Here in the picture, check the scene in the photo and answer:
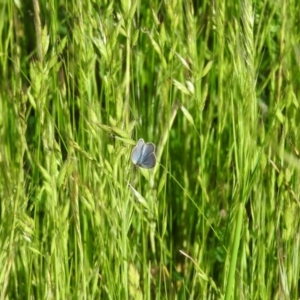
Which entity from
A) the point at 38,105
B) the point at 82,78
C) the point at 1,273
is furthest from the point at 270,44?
the point at 1,273

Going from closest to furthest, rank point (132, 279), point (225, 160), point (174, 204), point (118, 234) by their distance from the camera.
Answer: point (132, 279)
point (118, 234)
point (225, 160)
point (174, 204)

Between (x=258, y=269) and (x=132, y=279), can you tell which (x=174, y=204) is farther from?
(x=132, y=279)

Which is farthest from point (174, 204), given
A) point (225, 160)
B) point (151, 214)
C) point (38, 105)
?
point (38, 105)

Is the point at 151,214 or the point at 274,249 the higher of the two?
the point at 151,214

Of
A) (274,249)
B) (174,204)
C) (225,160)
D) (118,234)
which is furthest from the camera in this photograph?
(174,204)

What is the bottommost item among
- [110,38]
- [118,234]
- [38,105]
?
[118,234]

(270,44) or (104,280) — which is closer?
(104,280)
